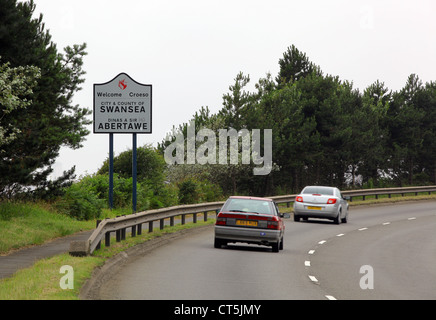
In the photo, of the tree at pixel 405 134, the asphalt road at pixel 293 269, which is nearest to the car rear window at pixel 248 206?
the asphalt road at pixel 293 269

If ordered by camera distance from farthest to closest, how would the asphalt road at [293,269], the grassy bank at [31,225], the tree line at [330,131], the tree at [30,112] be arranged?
the tree line at [330,131] < the tree at [30,112] < the grassy bank at [31,225] < the asphalt road at [293,269]

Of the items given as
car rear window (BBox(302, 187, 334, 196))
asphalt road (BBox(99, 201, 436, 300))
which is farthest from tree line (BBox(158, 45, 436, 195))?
asphalt road (BBox(99, 201, 436, 300))

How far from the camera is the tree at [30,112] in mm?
24984

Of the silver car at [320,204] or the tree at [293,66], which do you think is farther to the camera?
the tree at [293,66]

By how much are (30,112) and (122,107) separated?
369cm

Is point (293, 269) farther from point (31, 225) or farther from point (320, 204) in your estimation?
point (320, 204)

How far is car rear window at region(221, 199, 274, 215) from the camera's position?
2005 centimetres

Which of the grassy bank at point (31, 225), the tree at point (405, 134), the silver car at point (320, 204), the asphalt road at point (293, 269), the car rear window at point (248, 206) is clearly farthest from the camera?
the tree at point (405, 134)

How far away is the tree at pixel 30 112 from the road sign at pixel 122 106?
208 cm

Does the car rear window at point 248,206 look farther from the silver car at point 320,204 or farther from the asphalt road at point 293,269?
the silver car at point 320,204

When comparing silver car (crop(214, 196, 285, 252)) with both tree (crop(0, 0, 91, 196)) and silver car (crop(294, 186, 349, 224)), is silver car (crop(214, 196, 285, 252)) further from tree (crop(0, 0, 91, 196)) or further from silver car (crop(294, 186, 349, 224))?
silver car (crop(294, 186, 349, 224))

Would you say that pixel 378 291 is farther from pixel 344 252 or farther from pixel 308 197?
pixel 308 197

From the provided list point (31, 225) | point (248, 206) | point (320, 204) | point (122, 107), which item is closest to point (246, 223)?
point (248, 206)

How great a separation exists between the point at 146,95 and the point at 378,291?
17.2 metres
